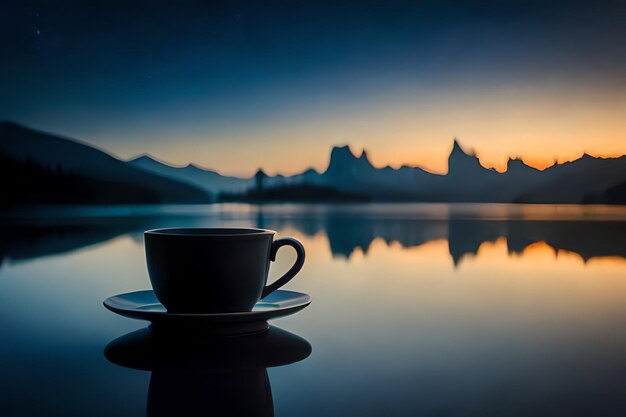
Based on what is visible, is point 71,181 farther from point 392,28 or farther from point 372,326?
point 372,326

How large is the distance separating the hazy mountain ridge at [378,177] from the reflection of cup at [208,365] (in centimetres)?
424

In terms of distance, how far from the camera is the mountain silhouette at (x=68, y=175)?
16.6 ft

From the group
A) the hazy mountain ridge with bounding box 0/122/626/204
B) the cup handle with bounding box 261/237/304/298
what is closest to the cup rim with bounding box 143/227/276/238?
the cup handle with bounding box 261/237/304/298

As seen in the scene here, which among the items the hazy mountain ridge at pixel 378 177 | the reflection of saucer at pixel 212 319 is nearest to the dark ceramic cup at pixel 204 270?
the reflection of saucer at pixel 212 319

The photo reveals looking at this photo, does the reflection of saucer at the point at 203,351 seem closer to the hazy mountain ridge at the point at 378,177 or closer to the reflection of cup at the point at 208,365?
the reflection of cup at the point at 208,365

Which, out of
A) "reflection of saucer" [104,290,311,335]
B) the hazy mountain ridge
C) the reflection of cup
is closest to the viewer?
the reflection of cup

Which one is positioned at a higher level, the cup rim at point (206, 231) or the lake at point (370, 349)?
the cup rim at point (206, 231)

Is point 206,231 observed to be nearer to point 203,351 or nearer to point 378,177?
point 203,351

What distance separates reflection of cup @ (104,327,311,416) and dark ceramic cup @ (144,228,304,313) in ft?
0.10

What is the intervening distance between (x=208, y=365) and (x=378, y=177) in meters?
5.43

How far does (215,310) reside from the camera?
387mm

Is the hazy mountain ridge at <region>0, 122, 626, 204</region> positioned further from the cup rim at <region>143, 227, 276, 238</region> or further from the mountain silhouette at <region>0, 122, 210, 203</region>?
the cup rim at <region>143, 227, 276, 238</region>

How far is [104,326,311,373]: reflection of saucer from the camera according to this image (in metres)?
0.29

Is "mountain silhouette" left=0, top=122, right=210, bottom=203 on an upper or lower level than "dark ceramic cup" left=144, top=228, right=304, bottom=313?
upper
